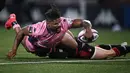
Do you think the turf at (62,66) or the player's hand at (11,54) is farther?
the player's hand at (11,54)

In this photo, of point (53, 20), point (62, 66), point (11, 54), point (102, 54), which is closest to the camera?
point (62, 66)

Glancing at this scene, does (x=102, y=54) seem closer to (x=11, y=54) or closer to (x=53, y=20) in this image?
(x=53, y=20)

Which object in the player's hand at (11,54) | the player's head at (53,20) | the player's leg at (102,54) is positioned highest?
the player's head at (53,20)

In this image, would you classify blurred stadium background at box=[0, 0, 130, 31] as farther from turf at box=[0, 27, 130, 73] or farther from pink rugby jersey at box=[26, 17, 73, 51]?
pink rugby jersey at box=[26, 17, 73, 51]

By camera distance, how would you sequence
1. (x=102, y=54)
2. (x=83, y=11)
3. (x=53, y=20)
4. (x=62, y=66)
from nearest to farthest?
(x=62, y=66) < (x=53, y=20) < (x=102, y=54) < (x=83, y=11)

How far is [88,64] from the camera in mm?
8477

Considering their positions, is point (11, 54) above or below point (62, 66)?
above

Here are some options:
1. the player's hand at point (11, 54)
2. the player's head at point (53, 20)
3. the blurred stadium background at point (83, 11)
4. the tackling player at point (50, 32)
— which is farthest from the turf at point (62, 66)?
the blurred stadium background at point (83, 11)

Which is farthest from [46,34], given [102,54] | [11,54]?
[102,54]

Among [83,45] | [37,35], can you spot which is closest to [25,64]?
[37,35]

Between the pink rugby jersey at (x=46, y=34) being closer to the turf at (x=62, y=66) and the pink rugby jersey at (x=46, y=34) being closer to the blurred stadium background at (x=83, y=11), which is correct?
the turf at (x=62, y=66)

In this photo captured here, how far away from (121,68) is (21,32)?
6.43 ft

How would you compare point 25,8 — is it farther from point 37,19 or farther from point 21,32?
point 21,32

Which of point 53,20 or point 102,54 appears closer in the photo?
point 53,20
